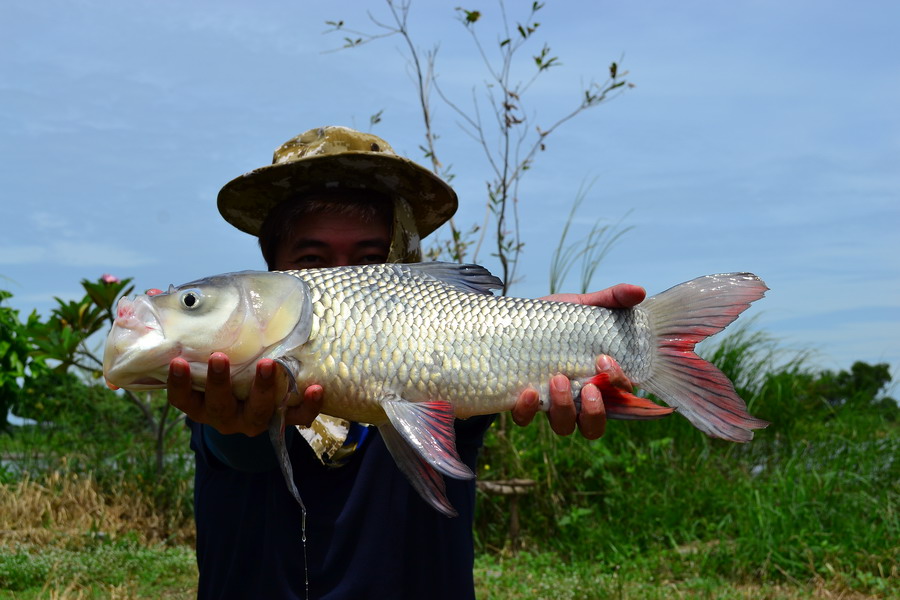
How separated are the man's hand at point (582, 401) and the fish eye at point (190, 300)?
82 centimetres

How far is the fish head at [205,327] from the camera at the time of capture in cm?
196

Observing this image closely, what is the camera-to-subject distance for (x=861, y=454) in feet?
21.6

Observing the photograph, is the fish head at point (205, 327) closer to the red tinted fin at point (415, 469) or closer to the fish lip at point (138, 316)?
the fish lip at point (138, 316)

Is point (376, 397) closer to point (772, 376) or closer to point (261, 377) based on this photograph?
point (261, 377)

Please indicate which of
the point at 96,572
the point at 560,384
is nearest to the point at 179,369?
the point at 560,384

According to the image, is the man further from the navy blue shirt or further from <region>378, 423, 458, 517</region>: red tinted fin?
<region>378, 423, 458, 517</region>: red tinted fin

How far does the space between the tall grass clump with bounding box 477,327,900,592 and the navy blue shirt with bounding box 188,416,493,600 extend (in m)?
3.26

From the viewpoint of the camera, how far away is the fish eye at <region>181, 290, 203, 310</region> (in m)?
2.01

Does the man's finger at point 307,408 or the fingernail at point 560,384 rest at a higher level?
the fingernail at point 560,384

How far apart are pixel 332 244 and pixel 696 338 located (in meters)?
1.24

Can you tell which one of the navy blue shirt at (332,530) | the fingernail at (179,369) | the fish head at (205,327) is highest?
the fish head at (205,327)

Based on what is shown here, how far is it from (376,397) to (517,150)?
5.51 metres

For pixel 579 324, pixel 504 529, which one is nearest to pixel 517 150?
pixel 504 529

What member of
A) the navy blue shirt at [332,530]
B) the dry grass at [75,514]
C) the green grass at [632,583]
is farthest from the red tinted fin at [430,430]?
the dry grass at [75,514]
